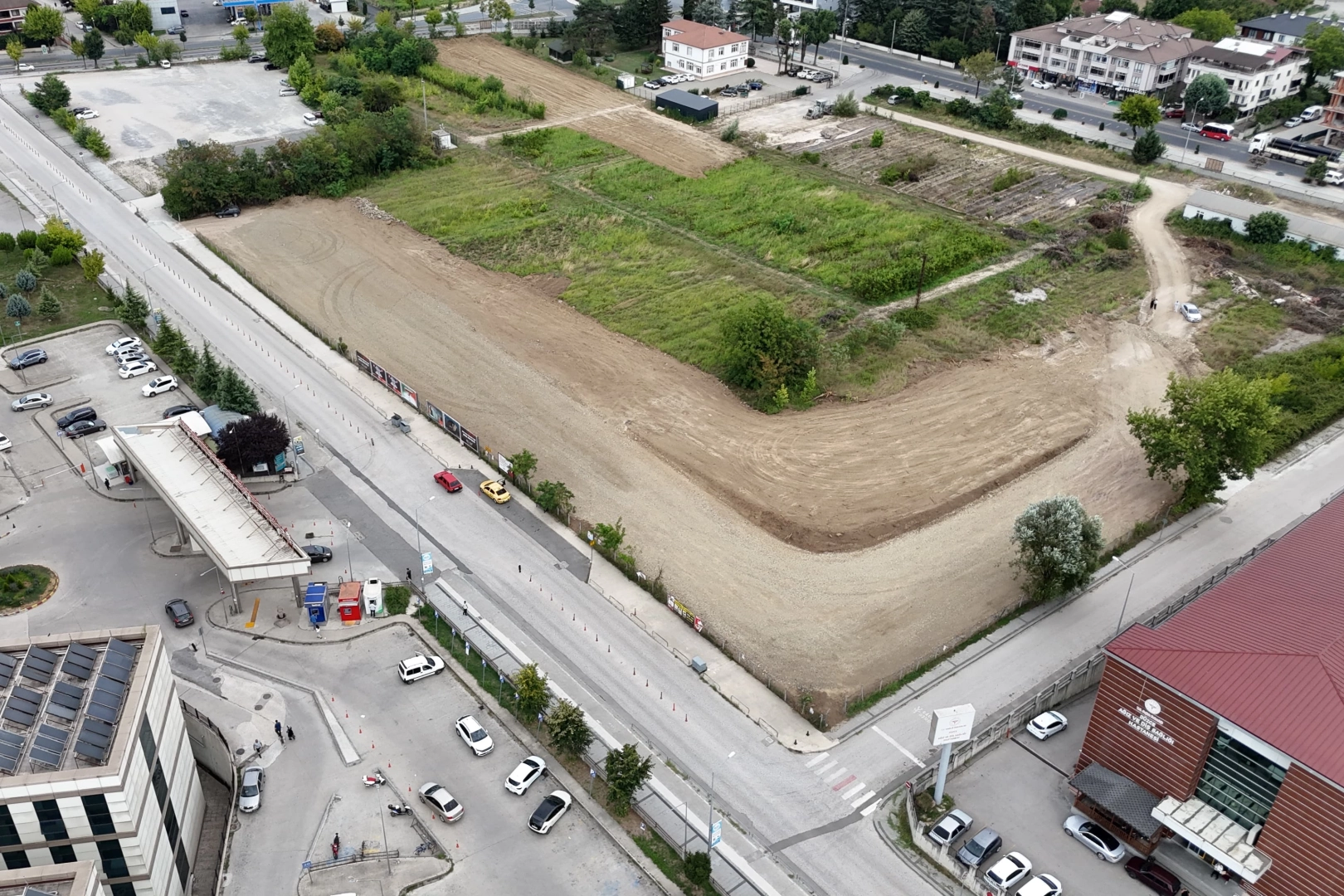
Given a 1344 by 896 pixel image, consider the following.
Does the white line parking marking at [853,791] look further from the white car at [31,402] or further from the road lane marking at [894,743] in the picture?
the white car at [31,402]

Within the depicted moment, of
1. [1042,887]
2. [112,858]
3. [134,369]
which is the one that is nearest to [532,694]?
[112,858]

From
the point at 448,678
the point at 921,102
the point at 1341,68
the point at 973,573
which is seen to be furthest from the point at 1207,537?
the point at 1341,68

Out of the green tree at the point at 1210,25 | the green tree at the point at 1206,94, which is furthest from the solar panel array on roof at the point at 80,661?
the green tree at the point at 1210,25

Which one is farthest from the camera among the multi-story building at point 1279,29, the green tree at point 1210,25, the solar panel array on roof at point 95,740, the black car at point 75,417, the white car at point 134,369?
the green tree at point 1210,25

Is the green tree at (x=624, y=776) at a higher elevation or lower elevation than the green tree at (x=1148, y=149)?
lower

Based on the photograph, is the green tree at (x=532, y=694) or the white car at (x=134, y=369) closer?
the green tree at (x=532, y=694)

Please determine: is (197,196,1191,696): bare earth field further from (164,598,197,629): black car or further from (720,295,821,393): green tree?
(164,598,197,629): black car
